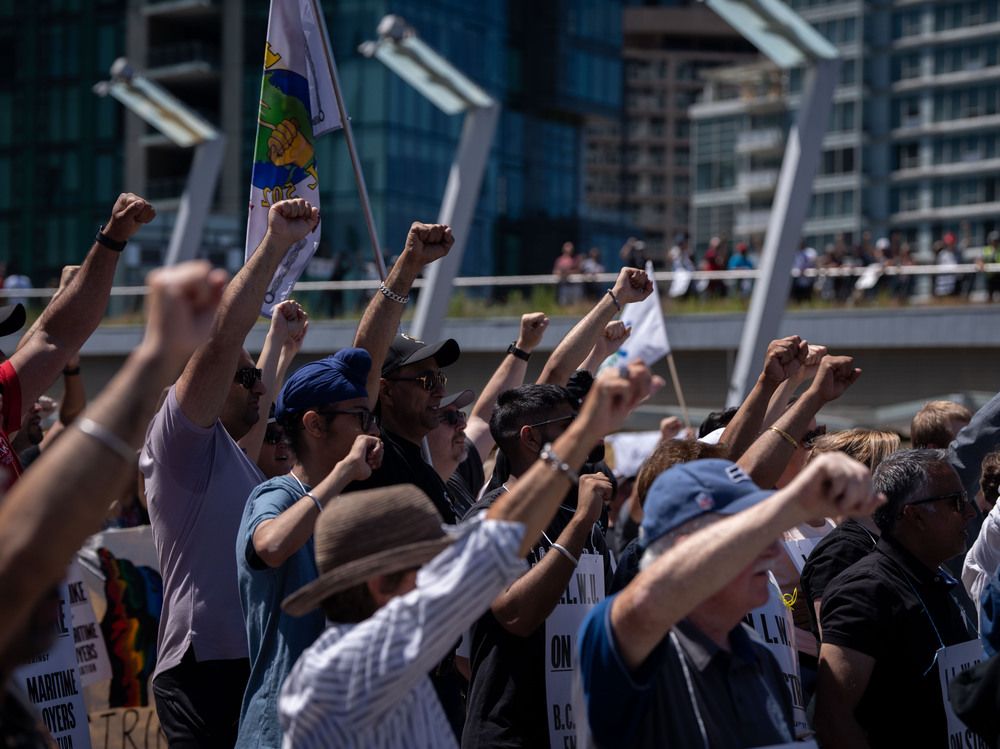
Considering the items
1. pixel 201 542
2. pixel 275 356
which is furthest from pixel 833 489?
pixel 275 356

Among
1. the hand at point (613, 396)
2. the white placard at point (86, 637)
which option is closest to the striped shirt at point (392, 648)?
the hand at point (613, 396)

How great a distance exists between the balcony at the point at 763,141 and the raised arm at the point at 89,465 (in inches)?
4346

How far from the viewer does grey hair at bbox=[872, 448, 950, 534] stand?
5.04 m

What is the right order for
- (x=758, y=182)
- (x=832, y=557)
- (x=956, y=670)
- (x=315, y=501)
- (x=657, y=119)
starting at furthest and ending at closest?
1. (x=657, y=119)
2. (x=758, y=182)
3. (x=832, y=557)
4. (x=956, y=670)
5. (x=315, y=501)

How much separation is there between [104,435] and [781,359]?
3.32 m

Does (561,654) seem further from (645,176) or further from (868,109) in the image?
(645,176)

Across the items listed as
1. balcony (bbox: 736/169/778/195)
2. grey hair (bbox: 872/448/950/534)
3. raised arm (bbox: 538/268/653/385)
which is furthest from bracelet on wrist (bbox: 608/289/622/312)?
balcony (bbox: 736/169/778/195)

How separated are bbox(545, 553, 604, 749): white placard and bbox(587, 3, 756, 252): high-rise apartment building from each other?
127331mm

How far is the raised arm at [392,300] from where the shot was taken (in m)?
5.45

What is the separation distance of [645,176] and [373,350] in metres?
142

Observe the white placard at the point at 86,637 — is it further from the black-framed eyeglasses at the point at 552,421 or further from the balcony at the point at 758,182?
the balcony at the point at 758,182

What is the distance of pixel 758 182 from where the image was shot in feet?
371

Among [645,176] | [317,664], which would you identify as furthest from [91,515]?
[645,176]

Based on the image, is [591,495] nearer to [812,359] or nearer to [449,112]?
[812,359]
